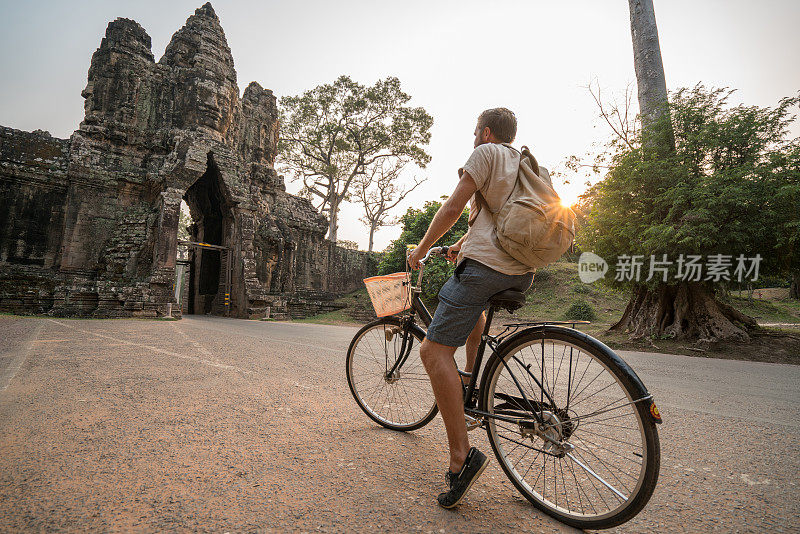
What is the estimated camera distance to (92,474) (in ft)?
6.25

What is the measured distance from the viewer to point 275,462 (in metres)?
2.14

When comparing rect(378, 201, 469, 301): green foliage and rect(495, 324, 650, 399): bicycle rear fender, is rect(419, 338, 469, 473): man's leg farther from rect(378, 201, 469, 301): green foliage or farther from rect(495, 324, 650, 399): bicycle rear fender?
rect(378, 201, 469, 301): green foliage

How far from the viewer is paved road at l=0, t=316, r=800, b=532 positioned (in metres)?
1.66

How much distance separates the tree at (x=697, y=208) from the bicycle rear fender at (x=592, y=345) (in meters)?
9.00

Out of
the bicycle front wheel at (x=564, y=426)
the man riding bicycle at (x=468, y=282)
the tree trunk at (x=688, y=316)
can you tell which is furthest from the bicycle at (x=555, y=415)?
the tree trunk at (x=688, y=316)

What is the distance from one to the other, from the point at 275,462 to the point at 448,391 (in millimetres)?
1087

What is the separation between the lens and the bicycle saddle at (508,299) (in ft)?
6.35

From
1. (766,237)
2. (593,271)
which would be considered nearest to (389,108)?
(593,271)

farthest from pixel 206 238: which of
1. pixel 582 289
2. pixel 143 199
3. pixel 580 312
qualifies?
pixel 582 289

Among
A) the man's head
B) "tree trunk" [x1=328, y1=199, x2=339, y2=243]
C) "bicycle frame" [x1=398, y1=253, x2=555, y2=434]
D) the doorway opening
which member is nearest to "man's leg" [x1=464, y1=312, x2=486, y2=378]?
"bicycle frame" [x1=398, y1=253, x2=555, y2=434]

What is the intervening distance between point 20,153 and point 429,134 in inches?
992

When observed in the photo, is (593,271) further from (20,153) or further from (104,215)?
(20,153)

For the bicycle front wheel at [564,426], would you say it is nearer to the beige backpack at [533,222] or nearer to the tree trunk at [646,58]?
the beige backpack at [533,222]

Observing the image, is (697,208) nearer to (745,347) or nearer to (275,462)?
(745,347)
